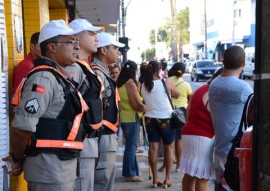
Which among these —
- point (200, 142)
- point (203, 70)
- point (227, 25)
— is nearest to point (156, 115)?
point (200, 142)

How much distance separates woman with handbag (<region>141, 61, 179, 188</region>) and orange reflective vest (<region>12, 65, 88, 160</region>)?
3407 mm

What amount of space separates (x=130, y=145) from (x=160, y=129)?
747 millimetres

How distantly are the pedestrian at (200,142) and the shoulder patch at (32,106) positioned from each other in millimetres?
2173

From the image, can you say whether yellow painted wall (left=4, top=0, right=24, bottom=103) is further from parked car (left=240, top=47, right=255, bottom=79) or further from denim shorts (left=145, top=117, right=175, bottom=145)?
parked car (left=240, top=47, right=255, bottom=79)

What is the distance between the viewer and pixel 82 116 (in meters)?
3.41

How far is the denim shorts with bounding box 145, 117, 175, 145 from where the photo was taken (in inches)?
260

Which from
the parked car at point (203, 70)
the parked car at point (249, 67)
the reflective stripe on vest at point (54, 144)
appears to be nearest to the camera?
the reflective stripe on vest at point (54, 144)

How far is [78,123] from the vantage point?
129 inches

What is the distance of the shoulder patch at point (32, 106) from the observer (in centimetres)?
300

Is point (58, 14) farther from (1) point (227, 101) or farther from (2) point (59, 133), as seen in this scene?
(2) point (59, 133)

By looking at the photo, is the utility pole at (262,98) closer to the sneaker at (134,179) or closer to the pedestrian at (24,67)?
the pedestrian at (24,67)

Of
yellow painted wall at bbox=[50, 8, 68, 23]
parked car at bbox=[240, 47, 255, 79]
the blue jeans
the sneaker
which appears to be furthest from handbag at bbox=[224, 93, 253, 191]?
parked car at bbox=[240, 47, 255, 79]

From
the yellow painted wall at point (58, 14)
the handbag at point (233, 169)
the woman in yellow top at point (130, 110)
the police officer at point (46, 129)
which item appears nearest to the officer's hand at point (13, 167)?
the police officer at point (46, 129)

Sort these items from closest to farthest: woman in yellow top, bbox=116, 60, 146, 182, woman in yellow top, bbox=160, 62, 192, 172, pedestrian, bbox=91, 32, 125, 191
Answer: pedestrian, bbox=91, 32, 125, 191
woman in yellow top, bbox=116, 60, 146, 182
woman in yellow top, bbox=160, 62, 192, 172
